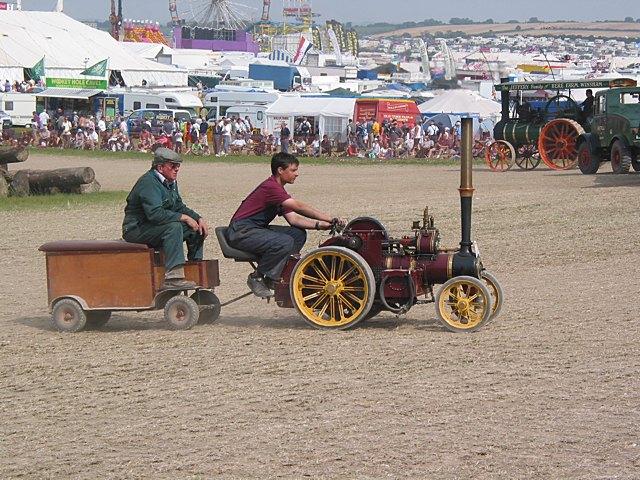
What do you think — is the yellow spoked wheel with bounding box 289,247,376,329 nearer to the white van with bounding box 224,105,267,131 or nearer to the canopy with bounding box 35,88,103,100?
the white van with bounding box 224,105,267,131

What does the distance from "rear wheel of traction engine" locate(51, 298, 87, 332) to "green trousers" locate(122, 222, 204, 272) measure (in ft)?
2.24

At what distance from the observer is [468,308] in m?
9.67

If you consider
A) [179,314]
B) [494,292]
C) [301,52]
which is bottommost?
[179,314]

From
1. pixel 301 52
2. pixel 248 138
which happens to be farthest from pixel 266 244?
pixel 301 52

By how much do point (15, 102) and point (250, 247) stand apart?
4811 centimetres

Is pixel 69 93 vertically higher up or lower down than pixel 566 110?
higher up

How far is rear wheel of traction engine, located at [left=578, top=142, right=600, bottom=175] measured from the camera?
26.9 meters

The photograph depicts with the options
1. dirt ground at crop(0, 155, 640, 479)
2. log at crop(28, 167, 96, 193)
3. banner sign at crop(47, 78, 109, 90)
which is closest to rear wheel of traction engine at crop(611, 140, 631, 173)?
log at crop(28, 167, 96, 193)

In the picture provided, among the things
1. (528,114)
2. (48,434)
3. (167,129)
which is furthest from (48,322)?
(167,129)

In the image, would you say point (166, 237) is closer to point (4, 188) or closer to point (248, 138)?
point (4, 188)

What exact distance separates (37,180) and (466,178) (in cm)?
1677

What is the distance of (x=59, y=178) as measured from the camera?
81.7 ft

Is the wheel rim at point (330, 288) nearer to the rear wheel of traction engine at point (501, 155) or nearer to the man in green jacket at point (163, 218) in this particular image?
the man in green jacket at point (163, 218)

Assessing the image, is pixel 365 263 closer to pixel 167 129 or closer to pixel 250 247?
pixel 250 247
